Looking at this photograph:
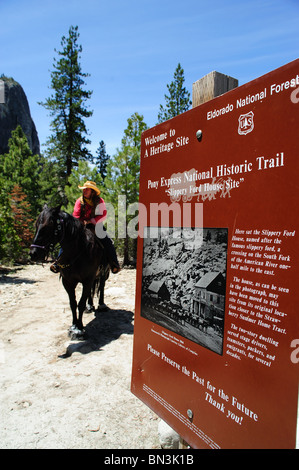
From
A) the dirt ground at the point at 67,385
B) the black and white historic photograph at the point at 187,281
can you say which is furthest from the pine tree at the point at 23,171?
the black and white historic photograph at the point at 187,281

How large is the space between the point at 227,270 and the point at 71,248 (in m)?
3.48

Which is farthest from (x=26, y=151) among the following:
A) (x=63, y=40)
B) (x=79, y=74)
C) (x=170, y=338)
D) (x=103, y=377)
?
(x=170, y=338)

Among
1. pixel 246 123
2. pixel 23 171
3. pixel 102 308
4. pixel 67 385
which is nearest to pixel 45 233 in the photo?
pixel 67 385

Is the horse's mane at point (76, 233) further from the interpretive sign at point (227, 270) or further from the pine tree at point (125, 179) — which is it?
the pine tree at point (125, 179)

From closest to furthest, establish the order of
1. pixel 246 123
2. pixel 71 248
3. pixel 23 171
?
pixel 246 123 → pixel 71 248 → pixel 23 171

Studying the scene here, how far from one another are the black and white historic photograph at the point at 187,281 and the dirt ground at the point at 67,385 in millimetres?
1502

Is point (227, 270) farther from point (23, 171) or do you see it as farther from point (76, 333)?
point (23, 171)

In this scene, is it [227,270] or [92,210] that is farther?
[92,210]

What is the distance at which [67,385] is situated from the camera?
3648mm

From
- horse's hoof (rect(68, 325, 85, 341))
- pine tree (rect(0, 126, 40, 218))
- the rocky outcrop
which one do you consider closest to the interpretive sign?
horse's hoof (rect(68, 325, 85, 341))

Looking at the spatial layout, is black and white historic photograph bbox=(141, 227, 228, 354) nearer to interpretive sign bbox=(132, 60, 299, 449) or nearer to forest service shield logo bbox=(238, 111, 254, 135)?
interpretive sign bbox=(132, 60, 299, 449)

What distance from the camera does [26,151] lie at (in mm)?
20984

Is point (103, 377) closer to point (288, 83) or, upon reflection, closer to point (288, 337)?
point (288, 337)

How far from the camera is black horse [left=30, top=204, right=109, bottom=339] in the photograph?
4.17 m
